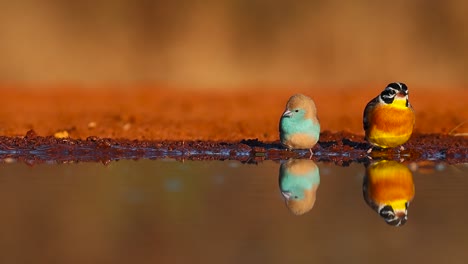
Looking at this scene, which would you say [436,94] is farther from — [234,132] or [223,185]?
[223,185]

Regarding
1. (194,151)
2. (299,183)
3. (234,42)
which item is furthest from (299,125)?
(234,42)

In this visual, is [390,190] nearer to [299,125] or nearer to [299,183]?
[299,183]

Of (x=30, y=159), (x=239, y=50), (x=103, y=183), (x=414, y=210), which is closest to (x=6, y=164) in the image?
(x=30, y=159)

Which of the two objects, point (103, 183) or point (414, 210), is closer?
point (414, 210)

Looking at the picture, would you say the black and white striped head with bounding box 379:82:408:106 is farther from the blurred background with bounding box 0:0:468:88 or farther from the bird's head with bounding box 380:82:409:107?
the blurred background with bounding box 0:0:468:88

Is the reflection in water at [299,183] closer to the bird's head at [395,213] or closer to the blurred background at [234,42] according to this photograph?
the bird's head at [395,213]

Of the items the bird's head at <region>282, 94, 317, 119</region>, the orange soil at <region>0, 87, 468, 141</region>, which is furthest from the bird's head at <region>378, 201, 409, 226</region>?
the orange soil at <region>0, 87, 468, 141</region>
